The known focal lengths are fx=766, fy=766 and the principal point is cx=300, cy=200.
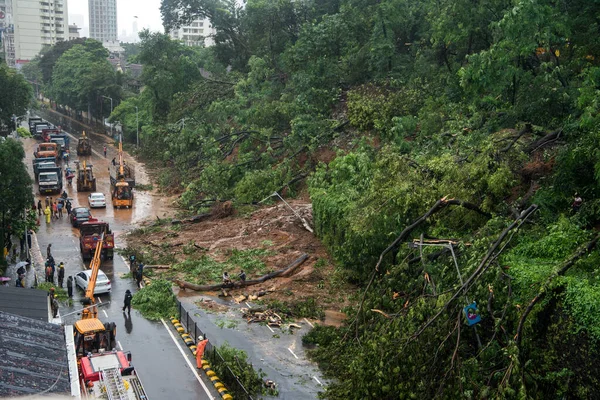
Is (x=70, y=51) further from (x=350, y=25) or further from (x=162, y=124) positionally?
(x=350, y=25)

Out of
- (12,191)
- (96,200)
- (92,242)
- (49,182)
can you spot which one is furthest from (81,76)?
(12,191)

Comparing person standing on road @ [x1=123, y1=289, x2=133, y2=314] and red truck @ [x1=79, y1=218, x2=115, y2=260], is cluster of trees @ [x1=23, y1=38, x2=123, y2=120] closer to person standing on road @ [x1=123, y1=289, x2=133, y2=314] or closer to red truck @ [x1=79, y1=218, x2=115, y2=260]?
red truck @ [x1=79, y1=218, x2=115, y2=260]

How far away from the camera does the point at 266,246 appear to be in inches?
1375

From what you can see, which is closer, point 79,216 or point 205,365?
point 205,365

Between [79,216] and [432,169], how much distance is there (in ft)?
76.6

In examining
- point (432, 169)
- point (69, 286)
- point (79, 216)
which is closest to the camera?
point (432, 169)

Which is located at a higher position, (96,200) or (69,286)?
(96,200)

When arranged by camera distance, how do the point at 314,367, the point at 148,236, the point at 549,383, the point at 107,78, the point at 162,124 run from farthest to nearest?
the point at 107,78
the point at 162,124
the point at 148,236
the point at 314,367
the point at 549,383

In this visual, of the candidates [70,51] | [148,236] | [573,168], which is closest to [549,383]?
[573,168]

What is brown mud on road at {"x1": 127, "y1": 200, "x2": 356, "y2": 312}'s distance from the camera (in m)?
30.1

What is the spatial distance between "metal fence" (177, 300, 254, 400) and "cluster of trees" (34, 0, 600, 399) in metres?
2.42

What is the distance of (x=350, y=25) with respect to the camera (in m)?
50.6

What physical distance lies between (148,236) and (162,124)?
2847 centimetres

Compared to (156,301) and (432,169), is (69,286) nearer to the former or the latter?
(156,301)
